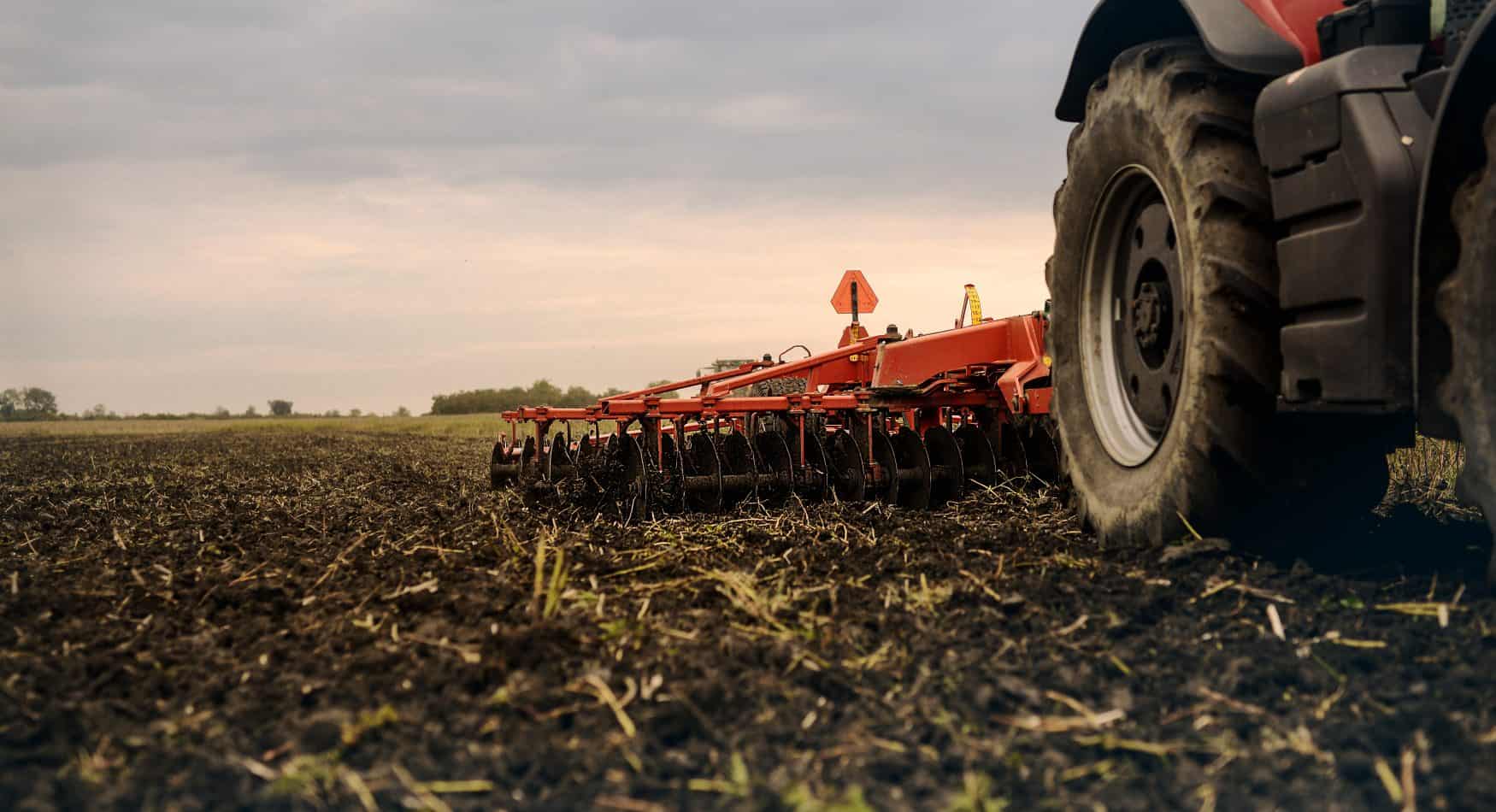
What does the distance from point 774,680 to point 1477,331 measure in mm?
1755

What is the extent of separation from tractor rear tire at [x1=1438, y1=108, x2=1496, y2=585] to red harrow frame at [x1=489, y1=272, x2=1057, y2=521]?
3104mm

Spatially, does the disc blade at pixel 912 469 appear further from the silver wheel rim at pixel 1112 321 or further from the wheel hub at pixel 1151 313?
the wheel hub at pixel 1151 313

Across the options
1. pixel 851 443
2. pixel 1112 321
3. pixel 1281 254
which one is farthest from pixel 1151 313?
pixel 851 443

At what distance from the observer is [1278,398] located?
10.7 feet

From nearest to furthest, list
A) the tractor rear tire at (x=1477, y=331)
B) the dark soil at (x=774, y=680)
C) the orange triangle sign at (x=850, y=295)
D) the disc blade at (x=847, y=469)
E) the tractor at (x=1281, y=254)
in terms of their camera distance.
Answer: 1. the dark soil at (x=774, y=680)
2. the tractor rear tire at (x=1477, y=331)
3. the tractor at (x=1281, y=254)
4. the disc blade at (x=847, y=469)
5. the orange triangle sign at (x=850, y=295)

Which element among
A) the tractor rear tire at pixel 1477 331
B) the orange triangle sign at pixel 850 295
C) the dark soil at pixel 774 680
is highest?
the orange triangle sign at pixel 850 295

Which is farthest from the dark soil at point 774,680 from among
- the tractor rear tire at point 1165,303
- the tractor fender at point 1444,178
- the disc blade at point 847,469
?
the disc blade at point 847,469

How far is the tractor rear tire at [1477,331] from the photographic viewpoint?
268 cm

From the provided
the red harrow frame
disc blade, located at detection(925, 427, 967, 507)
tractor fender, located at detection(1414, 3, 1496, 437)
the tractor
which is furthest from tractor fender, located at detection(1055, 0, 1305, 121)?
disc blade, located at detection(925, 427, 967, 507)

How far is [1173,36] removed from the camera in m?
4.16

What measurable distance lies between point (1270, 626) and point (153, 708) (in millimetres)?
2650

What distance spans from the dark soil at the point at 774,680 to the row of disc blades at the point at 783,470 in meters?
1.62

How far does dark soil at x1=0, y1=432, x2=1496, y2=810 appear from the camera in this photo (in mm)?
2227

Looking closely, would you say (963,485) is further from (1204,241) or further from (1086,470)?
(1204,241)
